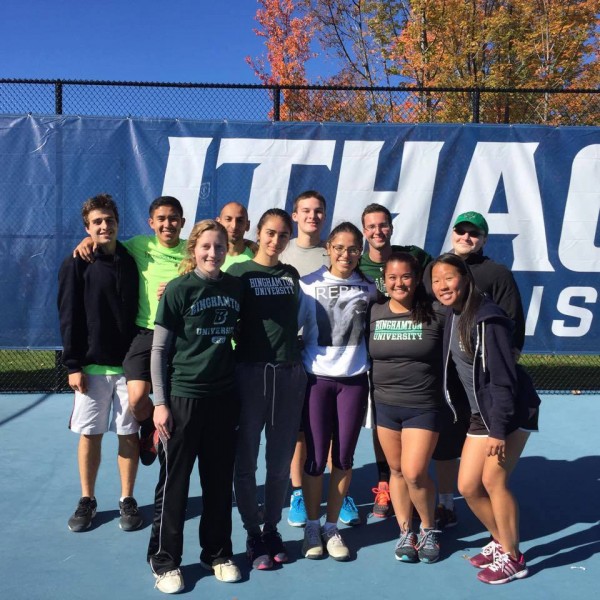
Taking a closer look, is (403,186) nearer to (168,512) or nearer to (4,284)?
(4,284)

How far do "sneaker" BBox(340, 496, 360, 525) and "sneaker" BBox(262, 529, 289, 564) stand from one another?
568 mm

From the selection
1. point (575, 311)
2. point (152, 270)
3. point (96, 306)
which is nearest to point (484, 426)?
point (152, 270)

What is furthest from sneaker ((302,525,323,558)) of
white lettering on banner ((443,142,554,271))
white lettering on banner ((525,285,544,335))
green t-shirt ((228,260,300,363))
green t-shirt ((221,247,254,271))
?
white lettering on banner ((525,285,544,335))

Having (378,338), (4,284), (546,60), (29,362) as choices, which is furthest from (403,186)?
(546,60)

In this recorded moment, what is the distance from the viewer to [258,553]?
11.2 ft

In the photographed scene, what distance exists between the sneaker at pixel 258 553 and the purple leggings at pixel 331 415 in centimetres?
43

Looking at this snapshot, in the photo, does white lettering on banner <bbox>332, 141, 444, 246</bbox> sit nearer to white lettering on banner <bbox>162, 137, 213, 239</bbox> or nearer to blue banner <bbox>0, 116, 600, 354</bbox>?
blue banner <bbox>0, 116, 600, 354</bbox>

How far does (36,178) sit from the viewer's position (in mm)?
6688

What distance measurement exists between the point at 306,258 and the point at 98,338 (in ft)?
4.22

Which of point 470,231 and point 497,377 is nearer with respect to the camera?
point 497,377

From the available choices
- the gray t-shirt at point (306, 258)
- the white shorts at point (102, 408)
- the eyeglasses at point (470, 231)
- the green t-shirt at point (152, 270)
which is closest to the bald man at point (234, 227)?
the gray t-shirt at point (306, 258)

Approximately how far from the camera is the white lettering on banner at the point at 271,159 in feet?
22.3

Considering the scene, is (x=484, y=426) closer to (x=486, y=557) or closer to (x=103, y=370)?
(x=486, y=557)

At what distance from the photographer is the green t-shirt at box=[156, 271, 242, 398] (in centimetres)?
312
